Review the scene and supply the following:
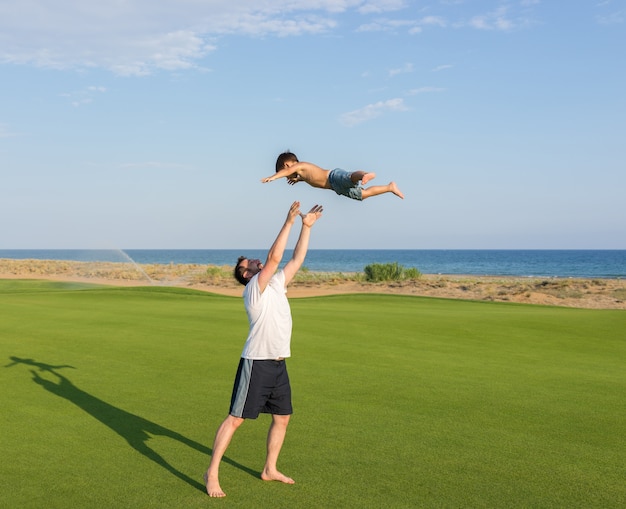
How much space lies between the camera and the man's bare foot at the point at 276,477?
581cm

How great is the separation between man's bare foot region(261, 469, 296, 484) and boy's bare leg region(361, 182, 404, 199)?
2.64m

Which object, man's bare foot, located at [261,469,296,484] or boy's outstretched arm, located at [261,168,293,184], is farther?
man's bare foot, located at [261,469,296,484]

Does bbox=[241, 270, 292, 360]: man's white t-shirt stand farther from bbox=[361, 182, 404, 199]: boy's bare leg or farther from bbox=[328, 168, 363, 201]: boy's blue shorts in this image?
bbox=[361, 182, 404, 199]: boy's bare leg

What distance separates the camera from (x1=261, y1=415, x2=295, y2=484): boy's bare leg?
→ 585 cm

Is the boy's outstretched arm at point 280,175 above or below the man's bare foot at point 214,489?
above

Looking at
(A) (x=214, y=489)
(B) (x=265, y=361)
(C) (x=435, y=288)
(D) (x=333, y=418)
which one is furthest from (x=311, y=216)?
(C) (x=435, y=288)

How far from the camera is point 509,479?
600cm

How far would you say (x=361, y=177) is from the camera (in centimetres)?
602

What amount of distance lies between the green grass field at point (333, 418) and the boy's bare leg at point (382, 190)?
2.53 m

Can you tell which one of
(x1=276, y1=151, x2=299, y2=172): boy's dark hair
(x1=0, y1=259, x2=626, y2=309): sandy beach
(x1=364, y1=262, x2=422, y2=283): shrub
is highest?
(x1=276, y1=151, x2=299, y2=172): boy's dark hair

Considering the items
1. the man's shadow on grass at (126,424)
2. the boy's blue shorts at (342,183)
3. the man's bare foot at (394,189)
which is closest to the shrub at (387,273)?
the man's shadow on grass at (126,424)

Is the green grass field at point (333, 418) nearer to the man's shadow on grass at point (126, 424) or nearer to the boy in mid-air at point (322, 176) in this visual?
the man's shadow on grass at point (126, 424)

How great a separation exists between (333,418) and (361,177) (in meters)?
3.27

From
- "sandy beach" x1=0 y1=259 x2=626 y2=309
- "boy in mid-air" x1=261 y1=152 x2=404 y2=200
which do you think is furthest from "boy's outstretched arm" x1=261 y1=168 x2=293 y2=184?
"sandy beach" x1=0 y1=259 x2=626 y2=309
